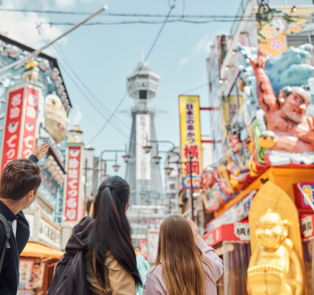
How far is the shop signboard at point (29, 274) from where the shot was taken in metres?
15.8

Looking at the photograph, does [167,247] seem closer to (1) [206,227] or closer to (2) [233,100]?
(2) [233,100]

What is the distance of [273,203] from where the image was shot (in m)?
12.0

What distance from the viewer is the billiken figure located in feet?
38.4

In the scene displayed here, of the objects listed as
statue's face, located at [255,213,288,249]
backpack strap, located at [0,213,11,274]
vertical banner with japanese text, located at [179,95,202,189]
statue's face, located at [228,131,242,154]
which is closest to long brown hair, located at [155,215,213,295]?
backpack strap, located at [0,213,11,274]

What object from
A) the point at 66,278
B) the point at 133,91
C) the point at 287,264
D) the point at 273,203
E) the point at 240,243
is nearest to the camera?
the point at 66,278

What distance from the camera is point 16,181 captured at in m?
2.80

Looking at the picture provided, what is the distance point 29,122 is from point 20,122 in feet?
1.12

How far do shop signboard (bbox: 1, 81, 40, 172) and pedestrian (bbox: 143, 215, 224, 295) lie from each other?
11.8 meters

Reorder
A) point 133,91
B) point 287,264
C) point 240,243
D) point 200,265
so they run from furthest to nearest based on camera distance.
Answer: point 133,91, point 240,243, point 287,264, point 200,265

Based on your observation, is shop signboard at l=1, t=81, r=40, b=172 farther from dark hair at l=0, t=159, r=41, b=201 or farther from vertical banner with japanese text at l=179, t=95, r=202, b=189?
dark hair at l=0, t=159, r=41, b=201

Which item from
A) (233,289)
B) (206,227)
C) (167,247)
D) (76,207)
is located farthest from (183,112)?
(167,247)

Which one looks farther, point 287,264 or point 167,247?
point 287,264

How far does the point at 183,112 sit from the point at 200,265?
18.5m

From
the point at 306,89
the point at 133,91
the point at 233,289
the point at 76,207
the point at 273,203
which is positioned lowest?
the point at 233,289
